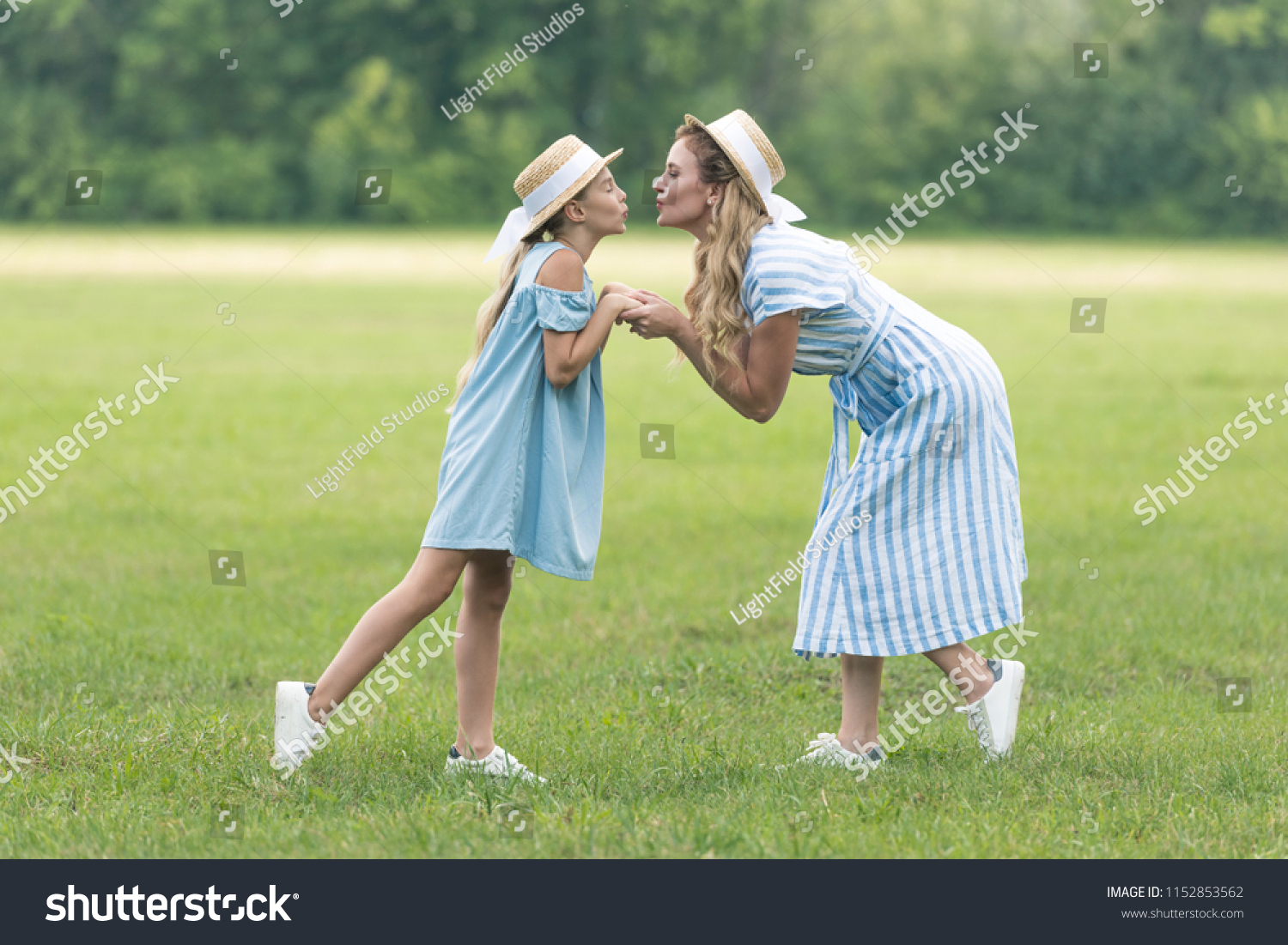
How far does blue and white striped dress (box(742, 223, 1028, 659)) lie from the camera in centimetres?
411

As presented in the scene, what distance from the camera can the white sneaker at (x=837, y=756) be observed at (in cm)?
419

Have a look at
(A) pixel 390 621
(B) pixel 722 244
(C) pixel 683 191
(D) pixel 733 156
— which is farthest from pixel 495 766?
(D) pixel 733 156

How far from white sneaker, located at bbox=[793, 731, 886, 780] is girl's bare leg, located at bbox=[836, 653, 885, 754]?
0.10 ft

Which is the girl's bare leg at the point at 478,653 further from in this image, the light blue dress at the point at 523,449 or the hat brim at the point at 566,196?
the hat brim at the point at 566,196

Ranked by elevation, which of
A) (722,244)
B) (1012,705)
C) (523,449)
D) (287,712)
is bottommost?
(1012,705)

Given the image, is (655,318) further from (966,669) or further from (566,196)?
(966,669)

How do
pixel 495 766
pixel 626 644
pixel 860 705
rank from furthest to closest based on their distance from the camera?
pixel 626 644
pixel 860 705
pixel 495 766

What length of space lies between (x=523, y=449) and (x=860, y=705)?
1.35 meters

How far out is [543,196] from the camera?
4.01 m

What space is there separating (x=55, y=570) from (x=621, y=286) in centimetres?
440

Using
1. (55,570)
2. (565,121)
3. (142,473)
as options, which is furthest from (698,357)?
(565,121)

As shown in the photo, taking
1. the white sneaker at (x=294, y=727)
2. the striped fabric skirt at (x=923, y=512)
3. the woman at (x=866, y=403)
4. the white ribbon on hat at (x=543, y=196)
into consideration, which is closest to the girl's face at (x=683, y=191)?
the woman at (x=866, y=403)

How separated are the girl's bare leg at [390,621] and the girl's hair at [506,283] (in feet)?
1.52

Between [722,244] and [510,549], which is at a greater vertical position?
[722,244]
